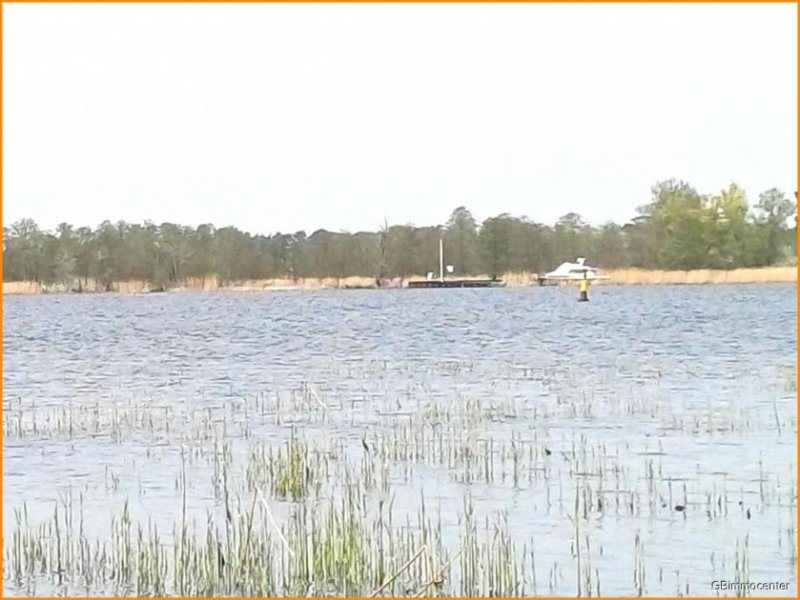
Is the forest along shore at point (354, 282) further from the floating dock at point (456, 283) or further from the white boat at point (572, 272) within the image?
the white boat at point (572, 272)

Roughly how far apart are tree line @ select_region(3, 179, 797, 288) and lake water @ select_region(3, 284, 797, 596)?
39.6m

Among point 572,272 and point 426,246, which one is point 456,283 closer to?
point 426,246

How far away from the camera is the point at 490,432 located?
16203 mm

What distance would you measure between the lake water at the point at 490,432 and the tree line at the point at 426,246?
1560 inches

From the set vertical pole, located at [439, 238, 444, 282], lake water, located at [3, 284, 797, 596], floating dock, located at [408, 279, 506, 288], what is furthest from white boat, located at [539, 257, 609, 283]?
lake water, located at [3, 284, 797, 596]

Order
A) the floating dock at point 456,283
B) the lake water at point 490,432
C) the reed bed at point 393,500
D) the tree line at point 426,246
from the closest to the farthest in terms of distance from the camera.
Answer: the reed bed at point 393,500 → the lake water at point 490,432 → the tree line at point 426,246 → the floating dock at point 456,283

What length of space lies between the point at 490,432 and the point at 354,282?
8198cm

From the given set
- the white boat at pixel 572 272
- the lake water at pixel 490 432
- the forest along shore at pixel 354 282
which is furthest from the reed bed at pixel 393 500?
the forest along shore at pixel 354 282

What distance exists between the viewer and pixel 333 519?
10.1 m

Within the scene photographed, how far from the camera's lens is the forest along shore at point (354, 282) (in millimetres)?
77812

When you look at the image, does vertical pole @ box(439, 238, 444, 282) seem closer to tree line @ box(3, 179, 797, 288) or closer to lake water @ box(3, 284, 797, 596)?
tree line @ box(3, 179, 797, 288)

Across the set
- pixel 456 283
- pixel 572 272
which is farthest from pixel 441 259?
pixel 572 272

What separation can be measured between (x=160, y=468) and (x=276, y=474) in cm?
178

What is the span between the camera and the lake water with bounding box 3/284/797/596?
10.6 m
